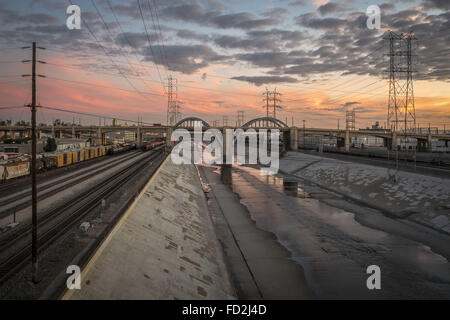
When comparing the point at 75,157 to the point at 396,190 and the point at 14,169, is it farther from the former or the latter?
the point at 396,190

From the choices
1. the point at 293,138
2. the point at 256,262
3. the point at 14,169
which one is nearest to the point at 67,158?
the point at 14,169

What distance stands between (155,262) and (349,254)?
16.3 metres

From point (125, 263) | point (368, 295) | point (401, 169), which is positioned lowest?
point (368, 295)

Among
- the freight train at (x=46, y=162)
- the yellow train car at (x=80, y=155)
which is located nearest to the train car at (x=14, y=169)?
the freight train at (x=46, y=162)

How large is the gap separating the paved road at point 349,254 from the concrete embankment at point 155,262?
685cm

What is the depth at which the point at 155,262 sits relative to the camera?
17469 mm

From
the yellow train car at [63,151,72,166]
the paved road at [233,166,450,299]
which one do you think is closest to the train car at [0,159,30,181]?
the yellow train car at [63,151,72,166]

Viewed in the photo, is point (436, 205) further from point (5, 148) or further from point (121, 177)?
point (5, 148)

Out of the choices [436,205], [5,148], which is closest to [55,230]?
[436,205]

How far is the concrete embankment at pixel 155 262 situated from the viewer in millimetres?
13641

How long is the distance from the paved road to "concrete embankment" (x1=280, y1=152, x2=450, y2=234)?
385 cm

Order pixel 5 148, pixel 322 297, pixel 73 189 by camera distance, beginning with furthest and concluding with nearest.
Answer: pixel 5 148 → pixel 73 189 → pixel 322 297
